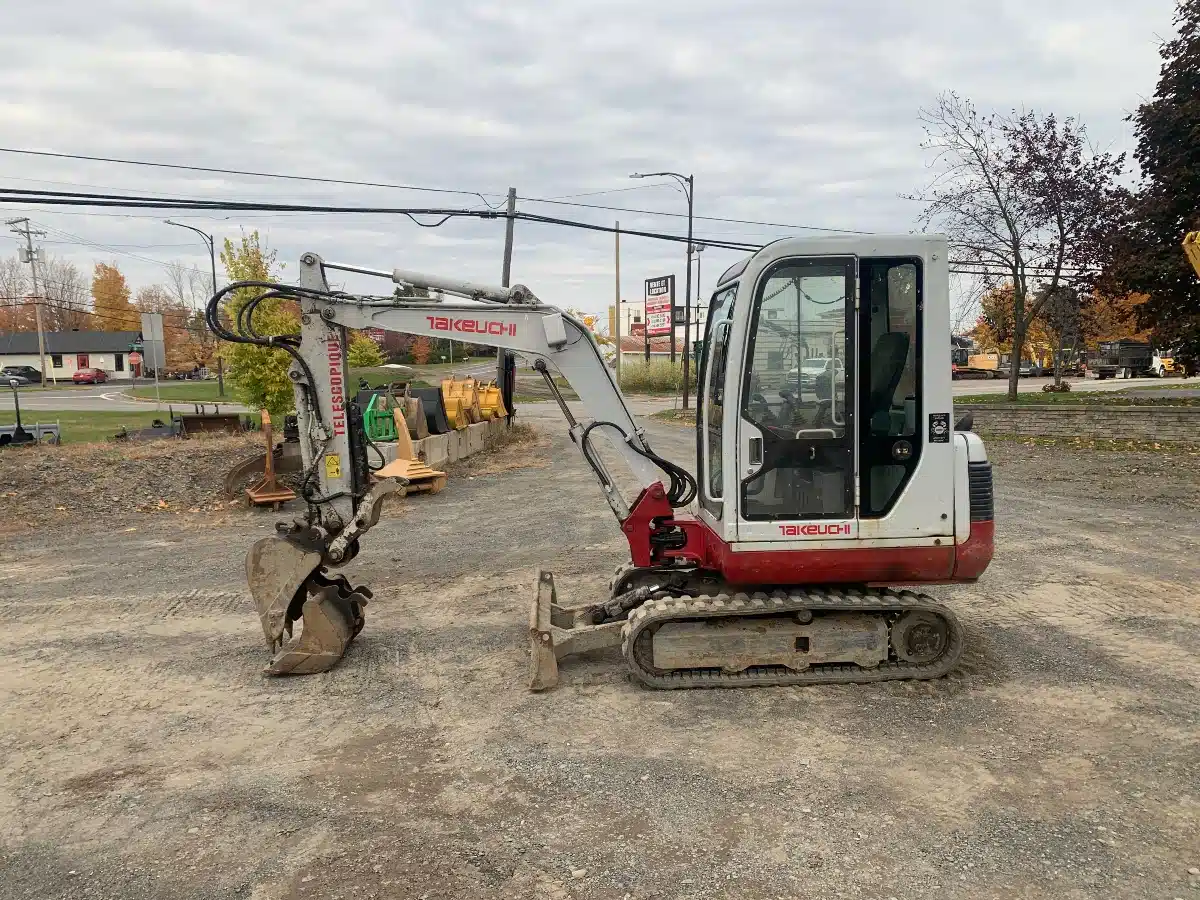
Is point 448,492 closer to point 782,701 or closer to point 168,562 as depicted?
point 168,562

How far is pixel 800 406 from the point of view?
16.7 ft

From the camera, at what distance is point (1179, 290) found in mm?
16859

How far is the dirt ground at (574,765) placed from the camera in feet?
11.5

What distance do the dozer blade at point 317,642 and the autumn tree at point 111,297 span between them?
83009mm

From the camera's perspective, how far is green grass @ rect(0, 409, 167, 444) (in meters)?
22.3

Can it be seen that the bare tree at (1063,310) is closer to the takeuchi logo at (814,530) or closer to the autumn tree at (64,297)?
the takeuchi logo at (814,530)

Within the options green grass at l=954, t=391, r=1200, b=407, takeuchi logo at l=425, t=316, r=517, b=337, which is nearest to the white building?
green grass at l=954, t=391, r=1200, b=407

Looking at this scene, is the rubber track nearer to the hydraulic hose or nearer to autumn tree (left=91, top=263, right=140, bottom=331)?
the hydraulic hose

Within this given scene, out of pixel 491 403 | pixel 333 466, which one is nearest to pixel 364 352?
pixel 491 403

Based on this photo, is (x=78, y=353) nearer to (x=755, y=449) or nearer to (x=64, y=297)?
(x=64, y=297)

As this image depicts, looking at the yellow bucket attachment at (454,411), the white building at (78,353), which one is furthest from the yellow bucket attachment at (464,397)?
the white building at (78,353)

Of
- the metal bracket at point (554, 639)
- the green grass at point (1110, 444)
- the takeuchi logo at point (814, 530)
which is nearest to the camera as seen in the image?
the takeuchi logo at point (814, 530)

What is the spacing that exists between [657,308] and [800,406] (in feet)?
156

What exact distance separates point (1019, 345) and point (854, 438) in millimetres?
19078
